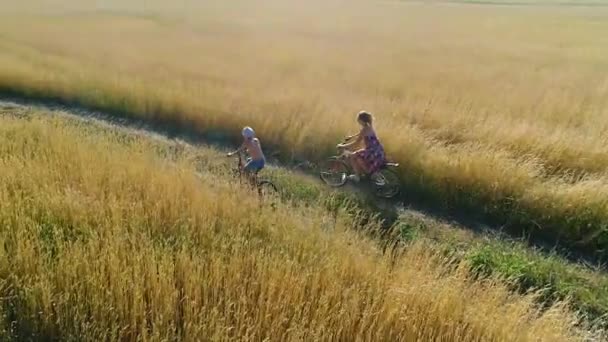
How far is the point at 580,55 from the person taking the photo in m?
22.7

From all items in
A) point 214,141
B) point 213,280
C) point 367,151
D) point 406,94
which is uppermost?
point 406,94

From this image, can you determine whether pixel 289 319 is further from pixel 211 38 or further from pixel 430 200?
pixel 211 38

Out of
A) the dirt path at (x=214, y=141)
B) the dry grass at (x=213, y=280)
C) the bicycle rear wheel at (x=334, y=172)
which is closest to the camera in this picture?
the dry grass at (x=213, y=280)

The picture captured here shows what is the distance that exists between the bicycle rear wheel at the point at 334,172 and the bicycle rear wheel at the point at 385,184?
562 mm

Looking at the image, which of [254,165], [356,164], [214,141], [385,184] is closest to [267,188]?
[254,165]

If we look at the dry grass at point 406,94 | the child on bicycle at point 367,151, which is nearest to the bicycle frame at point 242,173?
the child on bicycle at point 367,151

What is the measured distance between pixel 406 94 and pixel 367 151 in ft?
23.1

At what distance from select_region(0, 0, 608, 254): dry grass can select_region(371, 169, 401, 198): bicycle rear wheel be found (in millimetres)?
394

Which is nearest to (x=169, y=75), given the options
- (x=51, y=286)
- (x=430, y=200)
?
(x=430, y=200)

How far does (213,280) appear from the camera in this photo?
349 cm

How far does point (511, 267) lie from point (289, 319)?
143 inches

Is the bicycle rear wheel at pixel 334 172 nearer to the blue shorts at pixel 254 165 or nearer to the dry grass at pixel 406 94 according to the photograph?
the dry grass at pixel 406 94

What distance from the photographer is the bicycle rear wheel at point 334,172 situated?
7812 millimetres

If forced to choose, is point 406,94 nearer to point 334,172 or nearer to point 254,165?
point 334,172
